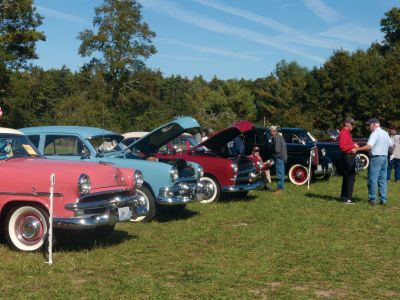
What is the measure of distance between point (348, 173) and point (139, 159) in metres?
4.90

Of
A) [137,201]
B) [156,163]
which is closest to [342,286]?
[137,201]

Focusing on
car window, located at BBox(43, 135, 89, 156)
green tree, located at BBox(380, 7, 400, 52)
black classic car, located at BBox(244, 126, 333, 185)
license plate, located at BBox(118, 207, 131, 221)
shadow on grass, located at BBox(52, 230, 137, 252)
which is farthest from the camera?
green tree, located at BBox(380, 7, 400, 52)

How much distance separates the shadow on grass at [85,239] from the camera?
7.47m

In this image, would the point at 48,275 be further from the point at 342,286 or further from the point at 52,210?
the point at 342,286

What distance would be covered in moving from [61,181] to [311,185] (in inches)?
413

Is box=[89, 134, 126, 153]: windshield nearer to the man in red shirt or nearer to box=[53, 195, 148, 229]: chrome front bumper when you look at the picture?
box=[53, 195, 148, 229]: chrome front bumper

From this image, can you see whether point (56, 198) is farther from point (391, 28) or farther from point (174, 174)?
point (391, 28)

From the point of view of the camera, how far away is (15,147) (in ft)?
25.8

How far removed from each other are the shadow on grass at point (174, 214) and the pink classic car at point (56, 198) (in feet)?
8.57

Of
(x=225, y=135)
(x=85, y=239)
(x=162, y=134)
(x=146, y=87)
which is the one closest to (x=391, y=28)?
(x=146, y=87)

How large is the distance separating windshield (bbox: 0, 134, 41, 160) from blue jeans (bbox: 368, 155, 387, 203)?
23.3ft

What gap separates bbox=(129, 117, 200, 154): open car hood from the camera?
10156 millimetres

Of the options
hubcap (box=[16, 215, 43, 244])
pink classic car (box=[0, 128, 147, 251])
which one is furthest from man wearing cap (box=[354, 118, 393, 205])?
hubcap (box=[16, 215, 43, 244])

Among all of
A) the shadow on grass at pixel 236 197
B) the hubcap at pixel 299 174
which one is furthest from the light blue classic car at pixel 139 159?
the hubcap at pixel 299 174
